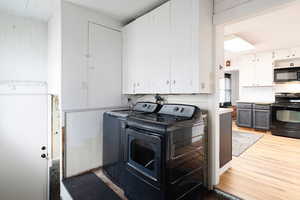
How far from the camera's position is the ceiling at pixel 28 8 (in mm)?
2258

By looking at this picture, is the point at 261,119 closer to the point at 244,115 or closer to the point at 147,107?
the point at 244,115

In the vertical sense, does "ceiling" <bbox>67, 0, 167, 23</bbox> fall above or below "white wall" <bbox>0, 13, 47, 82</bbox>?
above

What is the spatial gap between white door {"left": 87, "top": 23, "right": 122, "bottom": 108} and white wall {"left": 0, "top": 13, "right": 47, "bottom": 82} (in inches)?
47.6

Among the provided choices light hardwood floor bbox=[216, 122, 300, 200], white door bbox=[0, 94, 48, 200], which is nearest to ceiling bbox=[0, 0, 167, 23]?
white door bbox=[0, 94, 48, 200]

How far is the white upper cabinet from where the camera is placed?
1741mm

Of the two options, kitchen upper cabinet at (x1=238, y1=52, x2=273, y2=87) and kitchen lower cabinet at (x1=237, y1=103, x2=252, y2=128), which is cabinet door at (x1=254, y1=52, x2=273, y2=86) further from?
kitchen lower cabinet at (x1=237, y1=103, x2=252, y2=128)

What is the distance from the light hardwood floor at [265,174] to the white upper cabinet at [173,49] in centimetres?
129

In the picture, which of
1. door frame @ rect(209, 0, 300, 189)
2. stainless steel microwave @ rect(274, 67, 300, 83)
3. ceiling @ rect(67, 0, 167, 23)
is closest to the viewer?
door frame @ rect(209, 0, 300, 189)

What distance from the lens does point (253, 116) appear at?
4.95 metres

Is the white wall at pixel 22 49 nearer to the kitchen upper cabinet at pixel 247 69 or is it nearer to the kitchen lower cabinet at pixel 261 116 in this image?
the kitchen lower cabinet at pixel 261 116

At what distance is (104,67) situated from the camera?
261 cm

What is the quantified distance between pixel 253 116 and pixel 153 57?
4412mm

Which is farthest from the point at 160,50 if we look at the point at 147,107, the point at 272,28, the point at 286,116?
the point at 286,116

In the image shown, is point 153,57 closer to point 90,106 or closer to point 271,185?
point 90,106
